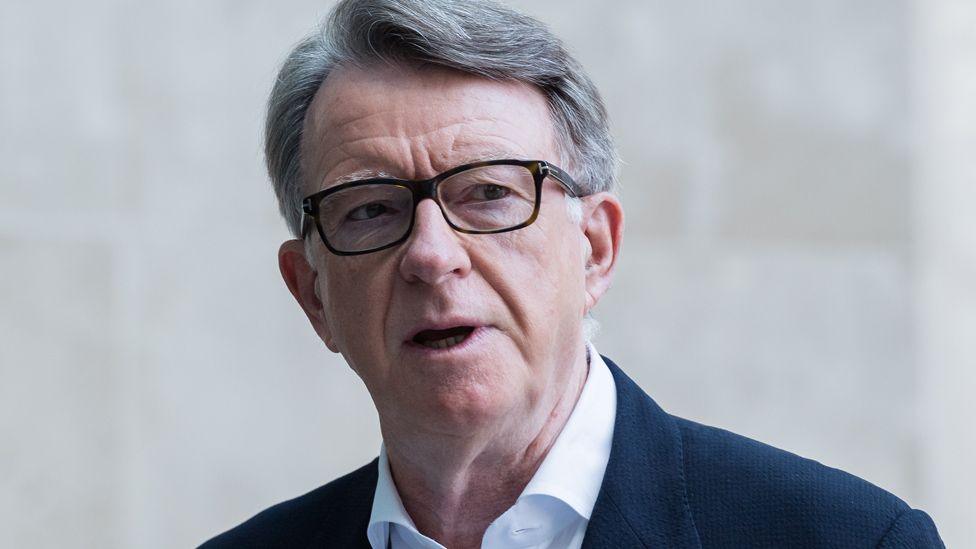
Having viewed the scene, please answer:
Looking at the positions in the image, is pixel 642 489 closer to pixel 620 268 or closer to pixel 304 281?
pixel 304 281

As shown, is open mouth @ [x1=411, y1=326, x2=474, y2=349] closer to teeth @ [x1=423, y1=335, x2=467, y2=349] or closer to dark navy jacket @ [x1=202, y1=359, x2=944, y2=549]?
teeth @ [x1=423, y1=335, x2=467, y2=349]

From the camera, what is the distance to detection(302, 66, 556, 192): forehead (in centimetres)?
213

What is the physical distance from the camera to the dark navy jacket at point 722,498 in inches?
79.5

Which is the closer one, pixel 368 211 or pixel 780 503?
pixel 780 503

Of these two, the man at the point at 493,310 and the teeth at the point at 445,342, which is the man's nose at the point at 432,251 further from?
the teeth at the point at 445,342

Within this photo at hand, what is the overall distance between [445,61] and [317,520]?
1.04 meters

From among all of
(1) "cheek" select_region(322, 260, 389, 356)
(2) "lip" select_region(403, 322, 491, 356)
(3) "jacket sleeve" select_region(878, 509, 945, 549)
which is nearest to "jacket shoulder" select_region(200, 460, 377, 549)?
(1) "cheek" select_region(322, 260, 389, 356)

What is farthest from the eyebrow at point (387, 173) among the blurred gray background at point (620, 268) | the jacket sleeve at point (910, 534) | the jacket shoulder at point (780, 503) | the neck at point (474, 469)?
the blurred gray background at point (620, 268)

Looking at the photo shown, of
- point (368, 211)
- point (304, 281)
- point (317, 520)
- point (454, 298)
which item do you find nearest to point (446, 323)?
point (454, 298)

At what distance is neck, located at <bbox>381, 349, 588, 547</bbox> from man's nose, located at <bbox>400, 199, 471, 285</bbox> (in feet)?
0.98

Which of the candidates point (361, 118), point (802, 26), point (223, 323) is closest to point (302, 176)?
point (361, 118)

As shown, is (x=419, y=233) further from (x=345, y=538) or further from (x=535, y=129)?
(x=345, y=538)

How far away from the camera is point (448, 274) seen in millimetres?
2037

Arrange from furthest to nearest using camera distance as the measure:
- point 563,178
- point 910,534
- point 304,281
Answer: point 304,281 → point 563,178 → point 910,534
